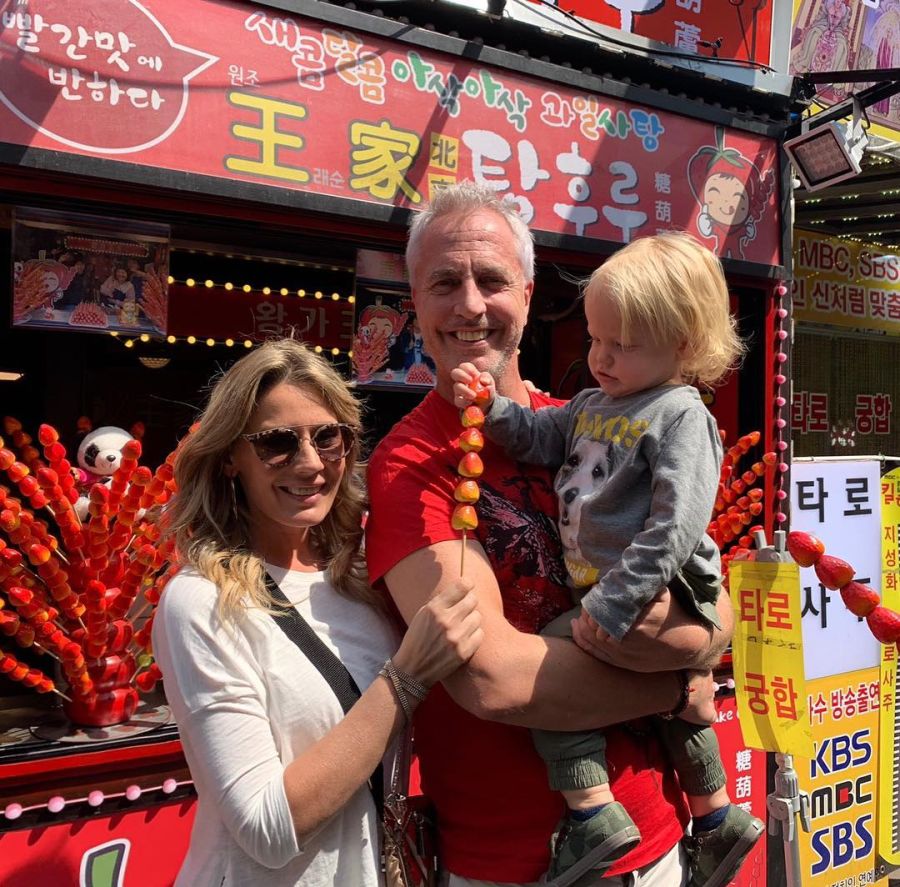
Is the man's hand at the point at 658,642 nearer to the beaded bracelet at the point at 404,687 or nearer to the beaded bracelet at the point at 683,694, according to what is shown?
the beaded bracelet at the point at 683,694

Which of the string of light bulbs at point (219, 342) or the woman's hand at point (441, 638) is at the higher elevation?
the string of light bulbs at point (219, 342)

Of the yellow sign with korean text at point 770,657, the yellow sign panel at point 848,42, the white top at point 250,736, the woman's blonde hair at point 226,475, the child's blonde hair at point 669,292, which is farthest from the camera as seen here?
the yellow sign panel at point 848,42

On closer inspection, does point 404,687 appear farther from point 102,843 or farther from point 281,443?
point 102,843

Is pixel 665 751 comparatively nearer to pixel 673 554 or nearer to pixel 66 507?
pixel 673 554

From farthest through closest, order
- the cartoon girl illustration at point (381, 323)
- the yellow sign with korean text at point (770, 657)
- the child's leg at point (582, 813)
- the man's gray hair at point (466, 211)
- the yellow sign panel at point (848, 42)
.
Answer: the yellow sign panel at point (848, 42) → the cartoon girl illustration at point (381, 323) → the yellow sign with korean text at point (770, 657) → the man's gray hair at point (466, 211) → the child's leg at point (582, 813)

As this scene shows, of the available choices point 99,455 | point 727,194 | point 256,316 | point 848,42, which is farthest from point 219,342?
point 848,42

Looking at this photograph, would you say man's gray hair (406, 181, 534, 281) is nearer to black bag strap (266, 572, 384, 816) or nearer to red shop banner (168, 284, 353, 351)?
black bag strap (266, 572, 384, 816)

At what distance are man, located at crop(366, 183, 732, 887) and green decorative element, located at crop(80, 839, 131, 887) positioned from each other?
1601 millimetres

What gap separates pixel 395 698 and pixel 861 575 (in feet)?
12.6

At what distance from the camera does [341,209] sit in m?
3.66

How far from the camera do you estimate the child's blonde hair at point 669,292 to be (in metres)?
1.90

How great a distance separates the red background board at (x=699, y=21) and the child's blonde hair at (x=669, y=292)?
3.05 meters

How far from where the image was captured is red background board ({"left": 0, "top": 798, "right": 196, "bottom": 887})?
9.10 ft

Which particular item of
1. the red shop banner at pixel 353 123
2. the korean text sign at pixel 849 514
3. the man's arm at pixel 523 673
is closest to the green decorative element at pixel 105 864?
the man's arm at pixel 523 673
